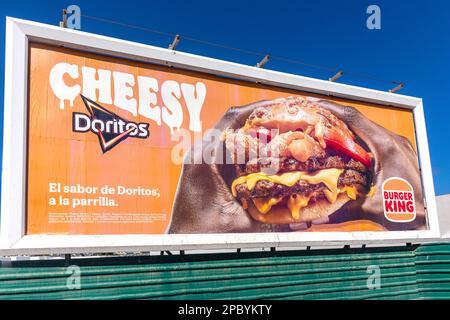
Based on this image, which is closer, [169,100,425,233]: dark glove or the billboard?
the billboard

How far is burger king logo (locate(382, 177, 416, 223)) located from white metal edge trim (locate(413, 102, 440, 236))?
478 mm

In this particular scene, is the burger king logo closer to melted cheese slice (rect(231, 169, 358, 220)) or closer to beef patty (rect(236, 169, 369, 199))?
beef patty (rect(236, 169, 369, 199))

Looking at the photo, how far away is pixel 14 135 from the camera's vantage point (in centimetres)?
694

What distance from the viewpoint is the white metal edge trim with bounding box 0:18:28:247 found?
6.71m

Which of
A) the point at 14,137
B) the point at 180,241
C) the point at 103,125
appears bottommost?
the point at 180,241

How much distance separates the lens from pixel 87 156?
755 cm

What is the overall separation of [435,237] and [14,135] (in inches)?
387

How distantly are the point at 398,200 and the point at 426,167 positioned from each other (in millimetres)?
1365

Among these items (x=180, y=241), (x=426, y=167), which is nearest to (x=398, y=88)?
(x=426, y=167)

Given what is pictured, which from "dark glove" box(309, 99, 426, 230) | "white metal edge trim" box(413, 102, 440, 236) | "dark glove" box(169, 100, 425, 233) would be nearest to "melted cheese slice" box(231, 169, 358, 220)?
"dark glove" box(169, 100, 425, 233)

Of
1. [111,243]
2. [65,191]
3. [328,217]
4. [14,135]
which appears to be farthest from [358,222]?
[14,135]

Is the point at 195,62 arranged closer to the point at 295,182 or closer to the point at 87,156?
the point at 87,156
